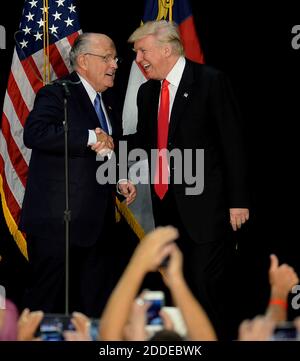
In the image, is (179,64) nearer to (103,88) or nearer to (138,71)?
(103,88)

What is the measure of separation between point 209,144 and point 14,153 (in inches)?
70.3

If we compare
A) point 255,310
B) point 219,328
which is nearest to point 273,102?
point 255,310

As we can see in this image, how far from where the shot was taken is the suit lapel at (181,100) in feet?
14.8

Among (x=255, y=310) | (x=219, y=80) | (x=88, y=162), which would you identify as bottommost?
(x=255, y=310)

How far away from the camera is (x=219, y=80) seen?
4469 millimetres

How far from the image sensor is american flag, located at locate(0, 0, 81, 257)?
575 cm

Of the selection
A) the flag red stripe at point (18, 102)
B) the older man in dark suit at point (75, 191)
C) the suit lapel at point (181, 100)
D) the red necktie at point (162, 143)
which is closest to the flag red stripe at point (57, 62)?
the flag red stripe at point (18, 102)

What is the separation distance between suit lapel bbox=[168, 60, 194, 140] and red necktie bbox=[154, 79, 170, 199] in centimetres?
6

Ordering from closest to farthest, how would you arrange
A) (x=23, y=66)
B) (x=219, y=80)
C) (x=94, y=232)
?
(x=219, y=80) → (x=94, y=232) → (x=23, y=66)

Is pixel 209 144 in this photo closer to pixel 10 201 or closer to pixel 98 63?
pixel 98 63

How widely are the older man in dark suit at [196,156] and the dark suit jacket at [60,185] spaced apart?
0.35m

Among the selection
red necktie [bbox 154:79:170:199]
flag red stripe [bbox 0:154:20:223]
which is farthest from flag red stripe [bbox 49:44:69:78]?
red necktie [bbox 154:79:170:199]

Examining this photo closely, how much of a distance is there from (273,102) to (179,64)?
1049mm

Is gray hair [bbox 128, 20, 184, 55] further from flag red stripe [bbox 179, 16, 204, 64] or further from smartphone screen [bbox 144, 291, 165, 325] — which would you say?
smartphone screen [bbox 144, 291, 165, 325]
